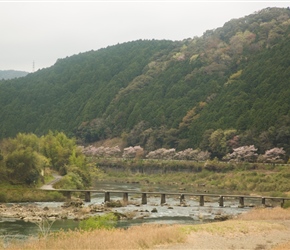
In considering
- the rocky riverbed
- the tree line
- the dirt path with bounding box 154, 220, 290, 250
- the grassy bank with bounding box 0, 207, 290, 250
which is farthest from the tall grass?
the tree line

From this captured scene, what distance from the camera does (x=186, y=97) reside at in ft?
449

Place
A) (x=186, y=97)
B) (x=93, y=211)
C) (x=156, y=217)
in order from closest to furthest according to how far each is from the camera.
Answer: (x=156, y=217)
(x=93, y=211)
(x=186, y=97)

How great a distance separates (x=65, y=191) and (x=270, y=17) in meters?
134

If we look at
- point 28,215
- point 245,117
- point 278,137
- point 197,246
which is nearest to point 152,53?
point 245,117

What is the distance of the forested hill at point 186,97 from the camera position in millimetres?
99500

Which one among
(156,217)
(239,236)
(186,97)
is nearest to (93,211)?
(156,217)

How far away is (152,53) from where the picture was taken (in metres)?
199

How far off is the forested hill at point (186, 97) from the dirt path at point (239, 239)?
202 feet

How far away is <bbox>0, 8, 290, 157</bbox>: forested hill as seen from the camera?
326 feet

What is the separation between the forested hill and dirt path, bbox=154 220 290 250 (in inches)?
2428

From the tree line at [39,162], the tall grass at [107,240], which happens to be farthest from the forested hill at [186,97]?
the tall grass at [107,240]

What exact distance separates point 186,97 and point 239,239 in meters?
114

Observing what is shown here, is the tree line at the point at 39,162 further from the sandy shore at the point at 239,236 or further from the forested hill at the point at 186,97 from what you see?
the forested hill at the point at 186,97

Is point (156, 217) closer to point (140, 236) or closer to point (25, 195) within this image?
point (25, 195)
